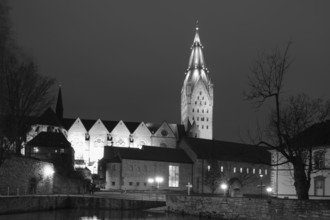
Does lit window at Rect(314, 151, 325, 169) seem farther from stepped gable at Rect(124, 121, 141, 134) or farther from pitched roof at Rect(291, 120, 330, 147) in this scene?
stepped gable at Rect(124, 121, 141, 134)

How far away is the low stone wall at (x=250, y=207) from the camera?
28.6 metres

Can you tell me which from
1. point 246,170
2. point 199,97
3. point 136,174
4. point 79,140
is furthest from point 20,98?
point 199,97

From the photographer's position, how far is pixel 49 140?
88.2m

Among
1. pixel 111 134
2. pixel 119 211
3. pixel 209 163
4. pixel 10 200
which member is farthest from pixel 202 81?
pixel 10 200

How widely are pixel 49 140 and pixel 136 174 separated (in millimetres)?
19390

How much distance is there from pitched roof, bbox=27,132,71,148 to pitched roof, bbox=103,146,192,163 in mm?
9288

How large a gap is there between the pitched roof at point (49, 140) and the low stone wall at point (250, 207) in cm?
4707

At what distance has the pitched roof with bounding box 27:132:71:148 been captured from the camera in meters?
86.6

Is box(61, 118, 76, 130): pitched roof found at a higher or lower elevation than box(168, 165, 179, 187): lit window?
higher

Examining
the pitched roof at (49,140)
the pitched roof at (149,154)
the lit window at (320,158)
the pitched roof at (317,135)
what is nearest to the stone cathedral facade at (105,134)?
the pitched roof at (49,140)

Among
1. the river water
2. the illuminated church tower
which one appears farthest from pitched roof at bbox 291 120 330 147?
the illuminated church tower

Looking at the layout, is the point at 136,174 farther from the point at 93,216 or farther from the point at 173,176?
the point at 93,216

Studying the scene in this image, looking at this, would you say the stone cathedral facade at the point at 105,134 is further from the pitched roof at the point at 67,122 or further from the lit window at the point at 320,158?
the lit window at the point at 320,158

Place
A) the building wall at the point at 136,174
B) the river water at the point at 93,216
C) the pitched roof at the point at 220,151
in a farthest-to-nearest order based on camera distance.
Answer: the pitched roof at the point at 220,151
the building wall at the point at 136,174
the river water at the point at 93,216
